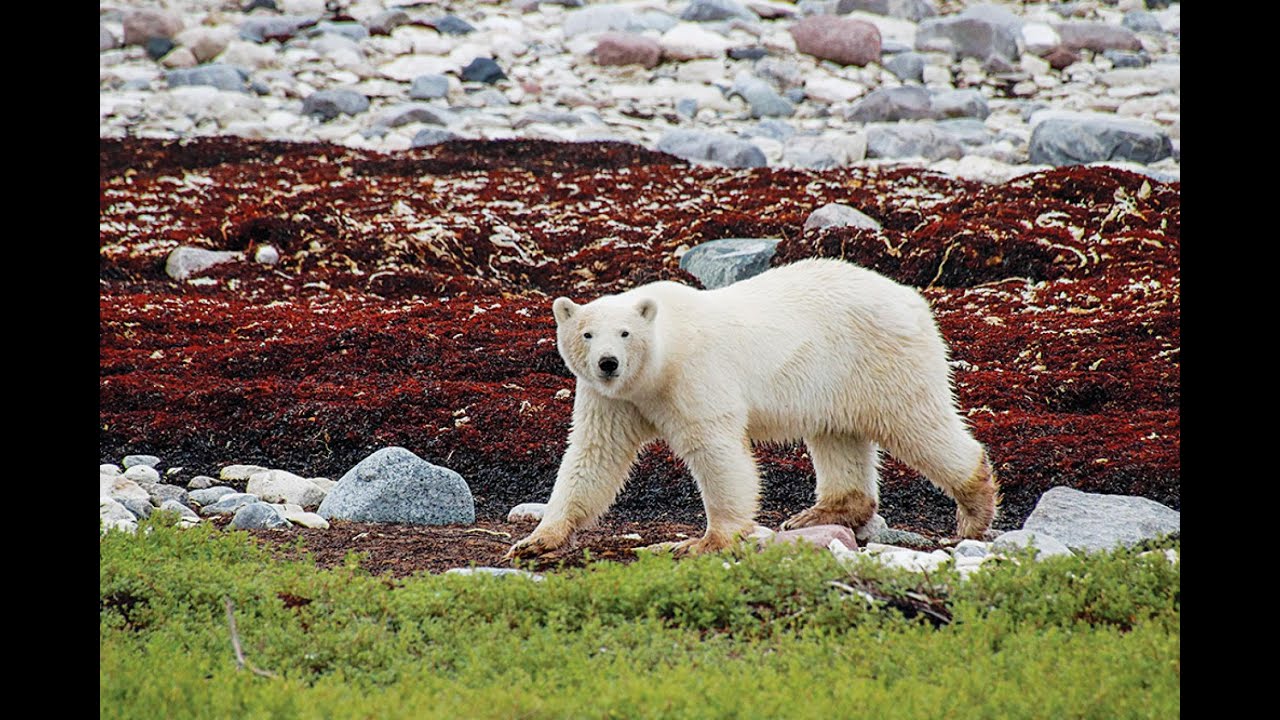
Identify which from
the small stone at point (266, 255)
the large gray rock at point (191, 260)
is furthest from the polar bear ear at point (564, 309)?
the large gray rock at point (191, 260)

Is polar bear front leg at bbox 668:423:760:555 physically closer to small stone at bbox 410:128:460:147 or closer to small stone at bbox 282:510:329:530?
small stone at bbox 282:510:329:530

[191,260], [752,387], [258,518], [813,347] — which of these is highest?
[813,347]

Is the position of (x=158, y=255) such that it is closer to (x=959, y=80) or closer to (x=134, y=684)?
(x=134, y=684)

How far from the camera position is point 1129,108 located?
1004 inches

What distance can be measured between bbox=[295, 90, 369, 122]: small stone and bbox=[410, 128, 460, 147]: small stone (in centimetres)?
312

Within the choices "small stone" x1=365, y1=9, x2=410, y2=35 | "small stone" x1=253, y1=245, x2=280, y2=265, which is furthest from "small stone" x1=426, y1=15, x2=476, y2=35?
"small stone" x1=253, y1=245, x2=280, y2=265

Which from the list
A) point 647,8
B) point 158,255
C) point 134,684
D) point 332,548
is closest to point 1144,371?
point 332,548

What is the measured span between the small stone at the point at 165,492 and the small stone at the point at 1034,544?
5086mm

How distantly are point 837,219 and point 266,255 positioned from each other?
22.0 ft

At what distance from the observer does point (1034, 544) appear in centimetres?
634

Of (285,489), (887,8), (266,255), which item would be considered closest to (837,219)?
(266,255)

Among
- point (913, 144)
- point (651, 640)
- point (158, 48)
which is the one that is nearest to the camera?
point (651, 640)

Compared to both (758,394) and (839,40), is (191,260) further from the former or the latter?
(839,40)

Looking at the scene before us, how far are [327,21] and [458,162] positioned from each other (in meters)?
12.7
